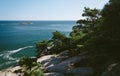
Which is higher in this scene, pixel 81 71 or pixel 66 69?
pixel 81 71

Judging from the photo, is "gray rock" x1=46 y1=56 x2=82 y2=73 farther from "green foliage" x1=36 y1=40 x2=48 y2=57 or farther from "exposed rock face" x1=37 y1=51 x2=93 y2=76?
"green foliage" x1=36 y1=40 x2=48 y2=57

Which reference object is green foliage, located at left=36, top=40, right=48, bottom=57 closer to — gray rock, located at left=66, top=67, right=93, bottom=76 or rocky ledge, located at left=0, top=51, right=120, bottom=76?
rocky ledge, located at left=0, top=51, right=120, bottom=76

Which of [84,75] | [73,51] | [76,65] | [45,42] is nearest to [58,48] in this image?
[45,42]

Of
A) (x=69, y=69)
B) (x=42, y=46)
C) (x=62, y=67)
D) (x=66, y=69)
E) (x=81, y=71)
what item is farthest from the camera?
(x=42, y=46)

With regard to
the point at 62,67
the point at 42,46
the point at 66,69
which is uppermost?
the point at 42,46

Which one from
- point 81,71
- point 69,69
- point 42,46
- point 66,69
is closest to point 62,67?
point 66,69

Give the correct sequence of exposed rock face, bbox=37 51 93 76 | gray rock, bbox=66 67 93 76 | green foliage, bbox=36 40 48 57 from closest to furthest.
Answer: gray rock, bbox=66 67 93 76, exposed rock face, bbox=37 51 93 76, green foliage, bbox=36 40 48 57

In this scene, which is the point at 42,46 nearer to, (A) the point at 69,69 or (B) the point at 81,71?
(A) the point at 69,69

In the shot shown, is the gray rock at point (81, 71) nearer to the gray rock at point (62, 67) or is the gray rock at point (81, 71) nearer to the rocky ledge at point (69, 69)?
the rocky ledge at point (69, 69)

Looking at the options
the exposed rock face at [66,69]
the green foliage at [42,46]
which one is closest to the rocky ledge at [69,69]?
the exposed rock face at [66,69]

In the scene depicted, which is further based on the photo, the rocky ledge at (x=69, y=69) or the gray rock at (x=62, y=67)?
the gray rock at (x=62, y=67)

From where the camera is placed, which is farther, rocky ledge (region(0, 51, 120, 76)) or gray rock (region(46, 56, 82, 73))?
gray rock (region(46, 56, 82, 73))

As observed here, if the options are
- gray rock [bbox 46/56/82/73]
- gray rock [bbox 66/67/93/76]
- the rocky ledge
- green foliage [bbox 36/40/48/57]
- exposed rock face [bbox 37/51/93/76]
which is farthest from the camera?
green foliage [bbox 36/40/48/57]

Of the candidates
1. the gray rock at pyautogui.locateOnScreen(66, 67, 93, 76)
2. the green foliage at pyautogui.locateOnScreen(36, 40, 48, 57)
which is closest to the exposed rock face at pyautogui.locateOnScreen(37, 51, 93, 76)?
the gray rock at pyautogui.locateOnScreen(66, 67, 93, 76)
